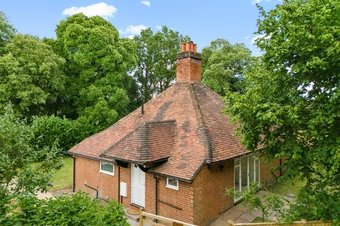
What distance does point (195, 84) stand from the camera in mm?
17828

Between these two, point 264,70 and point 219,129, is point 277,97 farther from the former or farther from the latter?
point 219,129

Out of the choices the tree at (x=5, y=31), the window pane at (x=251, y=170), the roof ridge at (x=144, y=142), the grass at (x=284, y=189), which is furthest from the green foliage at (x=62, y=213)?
the tree at (x=5, y=31)

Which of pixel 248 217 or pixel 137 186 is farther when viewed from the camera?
pixel 137 186

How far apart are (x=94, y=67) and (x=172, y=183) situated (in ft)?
57.2

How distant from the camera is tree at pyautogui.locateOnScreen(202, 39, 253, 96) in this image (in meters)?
33.2

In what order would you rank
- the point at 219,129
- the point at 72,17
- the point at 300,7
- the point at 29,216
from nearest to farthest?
the point at 29,216, the point at 300,7, the point at 219,129, the point at 72,17

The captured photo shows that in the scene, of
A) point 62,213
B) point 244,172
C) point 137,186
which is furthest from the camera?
point 244,172

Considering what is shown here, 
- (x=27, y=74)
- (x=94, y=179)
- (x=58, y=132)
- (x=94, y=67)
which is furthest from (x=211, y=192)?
(x=27, y=74)

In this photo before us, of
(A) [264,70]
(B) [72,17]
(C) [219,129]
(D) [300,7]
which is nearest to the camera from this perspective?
(D) [300,7]

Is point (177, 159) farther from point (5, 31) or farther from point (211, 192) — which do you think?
point (5, 31)

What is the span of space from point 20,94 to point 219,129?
1700 cm

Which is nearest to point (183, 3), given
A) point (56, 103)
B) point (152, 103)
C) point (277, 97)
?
point (152, 103)

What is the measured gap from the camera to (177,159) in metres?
13.2

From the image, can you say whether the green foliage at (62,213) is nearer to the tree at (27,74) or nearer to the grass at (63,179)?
the grass at (63,179)
